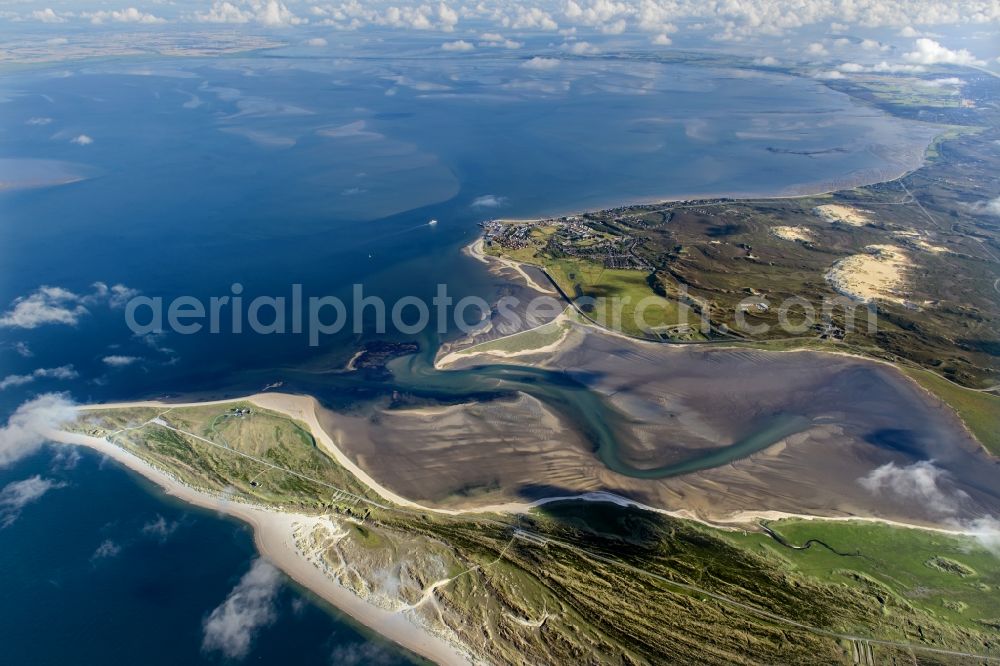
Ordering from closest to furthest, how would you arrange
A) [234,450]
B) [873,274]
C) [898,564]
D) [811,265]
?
1. [898,564]
2. [234,450]
3. [873,274]
4. [811,265]

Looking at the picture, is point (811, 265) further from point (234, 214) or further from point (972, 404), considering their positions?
point (234, 214)

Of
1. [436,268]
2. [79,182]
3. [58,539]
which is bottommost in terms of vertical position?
[58,539]

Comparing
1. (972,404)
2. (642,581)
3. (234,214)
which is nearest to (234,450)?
(642,581)

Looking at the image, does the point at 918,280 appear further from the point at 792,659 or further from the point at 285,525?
the point at 285,525

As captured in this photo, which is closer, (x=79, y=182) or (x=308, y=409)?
(x=308, y=409)

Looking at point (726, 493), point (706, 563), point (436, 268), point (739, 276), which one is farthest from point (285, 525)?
point (739, 276)

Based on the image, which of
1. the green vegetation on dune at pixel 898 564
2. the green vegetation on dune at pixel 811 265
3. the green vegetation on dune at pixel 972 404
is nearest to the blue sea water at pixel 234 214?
the green vegetation on dune at pixel 811 265

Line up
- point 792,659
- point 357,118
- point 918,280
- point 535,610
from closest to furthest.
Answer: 1. point 792,659
2. point 535,610
3. point 918,280
4. point 357,118
